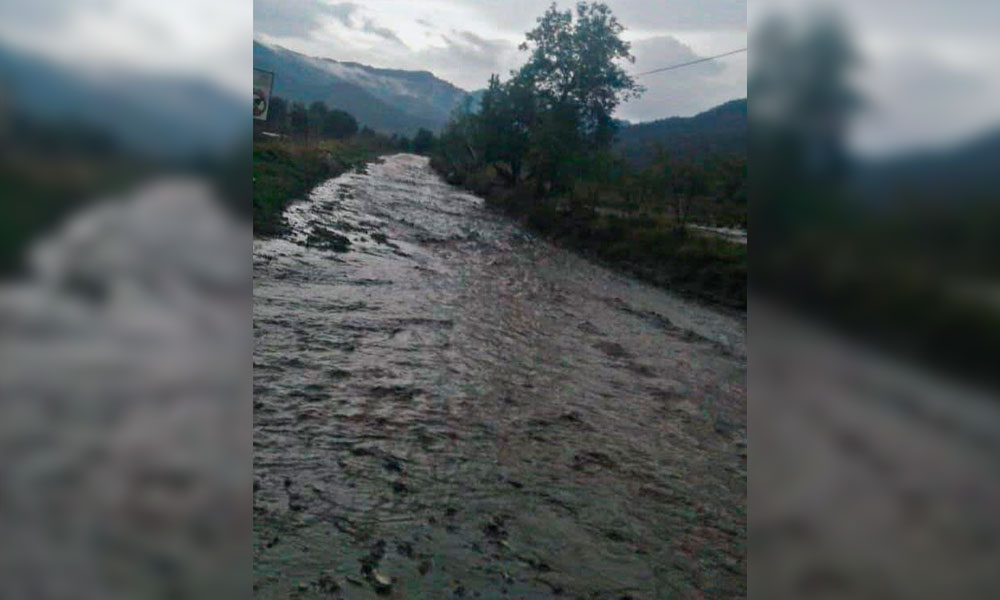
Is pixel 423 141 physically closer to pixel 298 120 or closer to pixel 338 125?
pixel 338 125

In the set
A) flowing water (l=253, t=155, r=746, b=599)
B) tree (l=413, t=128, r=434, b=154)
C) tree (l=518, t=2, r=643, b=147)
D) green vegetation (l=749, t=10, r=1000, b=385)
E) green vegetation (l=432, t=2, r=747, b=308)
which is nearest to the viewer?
green vegetation (l=749, t=10, r=1000, b=385)

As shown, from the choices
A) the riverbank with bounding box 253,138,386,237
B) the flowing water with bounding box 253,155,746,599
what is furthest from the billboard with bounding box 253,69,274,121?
the flowing water with bounding box 253,155,746,599

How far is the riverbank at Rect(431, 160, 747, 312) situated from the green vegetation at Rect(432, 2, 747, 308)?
0.03 metres

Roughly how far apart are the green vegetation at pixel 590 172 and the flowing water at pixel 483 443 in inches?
160

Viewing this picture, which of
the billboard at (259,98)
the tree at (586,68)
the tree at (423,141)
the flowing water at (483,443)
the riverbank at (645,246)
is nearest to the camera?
the billboard at (259,98)

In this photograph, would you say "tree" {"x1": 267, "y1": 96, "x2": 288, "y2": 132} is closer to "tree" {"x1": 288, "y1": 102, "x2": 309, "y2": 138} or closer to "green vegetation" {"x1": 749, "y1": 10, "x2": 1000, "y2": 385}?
"tree" {"x1": 288, "y1": 102, "x2": 309, "y2": 138}

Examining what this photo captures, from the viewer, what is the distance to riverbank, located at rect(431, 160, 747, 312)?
12203 millimetres

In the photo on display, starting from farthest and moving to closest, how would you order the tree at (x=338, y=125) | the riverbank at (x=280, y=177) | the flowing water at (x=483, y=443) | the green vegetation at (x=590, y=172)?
1. the tree at (x=338, y=125)
2. the green vegetation at (x=590, y=172)
3. the riverbank at (x=280, y=177)
4. the flowing water at (x=483, y=443)

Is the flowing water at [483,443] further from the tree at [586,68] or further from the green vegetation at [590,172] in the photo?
the tree at [586,68]

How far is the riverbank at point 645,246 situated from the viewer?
12.2m

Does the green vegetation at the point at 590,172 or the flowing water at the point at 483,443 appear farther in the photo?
the green vegetation at the point at 590,172

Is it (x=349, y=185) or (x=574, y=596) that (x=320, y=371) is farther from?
(x=349, y=185)

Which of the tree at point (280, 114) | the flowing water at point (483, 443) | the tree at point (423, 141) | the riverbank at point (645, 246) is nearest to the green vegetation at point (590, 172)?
the riverbank at point (645, 246)

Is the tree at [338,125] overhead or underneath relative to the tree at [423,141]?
underneath
